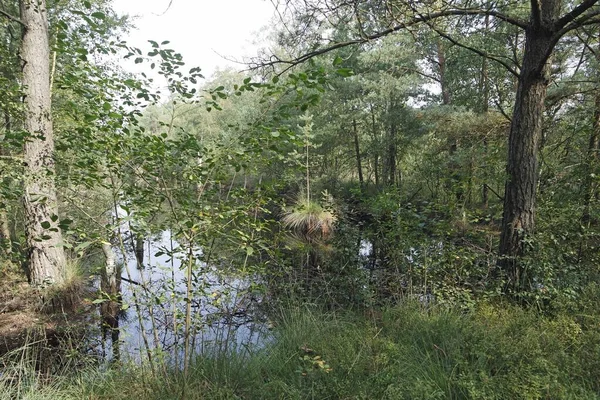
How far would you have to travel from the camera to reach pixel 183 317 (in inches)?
88.0

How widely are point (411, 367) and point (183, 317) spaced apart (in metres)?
1.66

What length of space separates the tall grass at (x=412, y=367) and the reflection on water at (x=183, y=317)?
237mm

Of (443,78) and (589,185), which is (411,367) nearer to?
(589,185)

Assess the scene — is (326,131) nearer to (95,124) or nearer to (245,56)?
(245,56)

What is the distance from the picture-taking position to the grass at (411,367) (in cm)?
196

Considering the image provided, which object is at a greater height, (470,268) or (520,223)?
(520,223)

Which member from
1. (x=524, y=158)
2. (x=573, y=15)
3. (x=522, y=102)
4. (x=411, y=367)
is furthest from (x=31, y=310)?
(x=573, y=15)

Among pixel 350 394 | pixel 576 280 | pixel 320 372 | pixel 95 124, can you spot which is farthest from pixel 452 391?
pixel 95 124

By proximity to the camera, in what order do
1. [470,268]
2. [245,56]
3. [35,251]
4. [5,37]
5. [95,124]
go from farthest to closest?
[5,37], [35,251], [470,268], [245,56], [95,124]

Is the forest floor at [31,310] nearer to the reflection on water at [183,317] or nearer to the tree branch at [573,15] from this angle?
the reflection on water at [183,317]

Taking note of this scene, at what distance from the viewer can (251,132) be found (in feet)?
6.77

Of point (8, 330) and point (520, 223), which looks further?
point (8, 330)

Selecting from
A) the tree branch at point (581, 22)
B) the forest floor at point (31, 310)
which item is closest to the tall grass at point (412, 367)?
the forest floor at point (31, 310)

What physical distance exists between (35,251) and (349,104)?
466 inches
